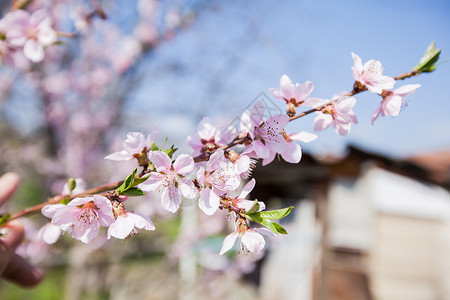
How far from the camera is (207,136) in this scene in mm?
890

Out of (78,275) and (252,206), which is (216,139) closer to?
(252,206)

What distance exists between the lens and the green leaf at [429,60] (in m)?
0.82

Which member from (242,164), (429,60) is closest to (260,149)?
(242,164)

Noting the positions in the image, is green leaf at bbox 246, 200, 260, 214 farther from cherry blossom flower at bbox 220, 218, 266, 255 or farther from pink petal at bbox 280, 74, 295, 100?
pink petal at bbox 280, 74, 295, 100

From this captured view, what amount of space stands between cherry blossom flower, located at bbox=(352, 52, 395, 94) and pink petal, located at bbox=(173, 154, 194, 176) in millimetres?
453

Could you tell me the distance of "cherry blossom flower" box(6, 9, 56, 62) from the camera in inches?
56.6

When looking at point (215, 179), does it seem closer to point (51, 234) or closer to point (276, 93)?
point (276, 93)

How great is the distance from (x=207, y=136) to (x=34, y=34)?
1.10 m

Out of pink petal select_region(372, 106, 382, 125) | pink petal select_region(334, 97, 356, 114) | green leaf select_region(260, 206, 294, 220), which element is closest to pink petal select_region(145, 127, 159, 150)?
green leaf select_region(260, 206, 294, 220)

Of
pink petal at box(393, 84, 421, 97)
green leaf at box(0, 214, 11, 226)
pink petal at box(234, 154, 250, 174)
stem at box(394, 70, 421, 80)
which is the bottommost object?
green leaf at box(0, 214, 11, 226)

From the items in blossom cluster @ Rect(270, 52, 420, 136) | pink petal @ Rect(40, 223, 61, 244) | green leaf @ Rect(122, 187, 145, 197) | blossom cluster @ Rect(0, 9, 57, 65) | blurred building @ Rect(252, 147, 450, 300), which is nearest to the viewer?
green leaf @ Rect(122, 187, 145, 197)

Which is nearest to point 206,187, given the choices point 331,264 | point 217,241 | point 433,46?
point 433,46

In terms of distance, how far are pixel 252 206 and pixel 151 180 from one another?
0.76 feet

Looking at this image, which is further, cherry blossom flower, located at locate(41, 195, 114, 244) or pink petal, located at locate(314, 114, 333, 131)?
pink petal, located at locate(314, 114, 333, 131)
